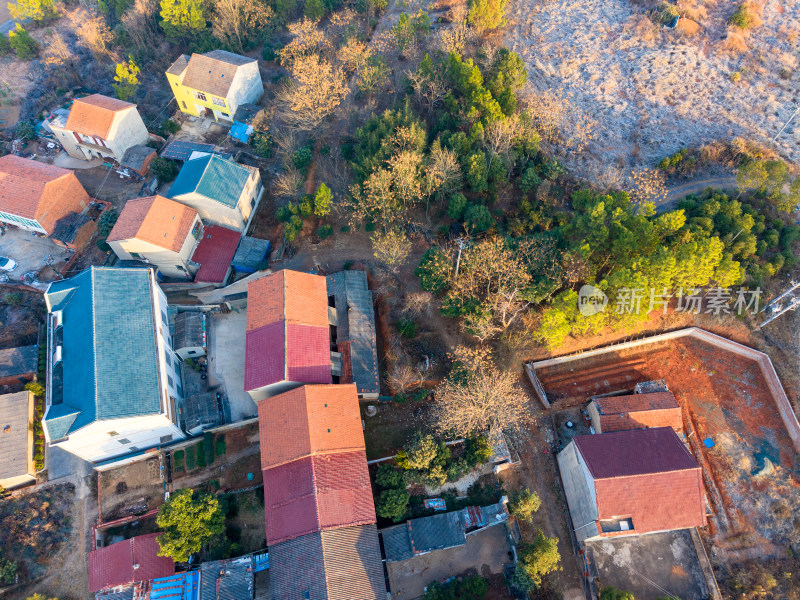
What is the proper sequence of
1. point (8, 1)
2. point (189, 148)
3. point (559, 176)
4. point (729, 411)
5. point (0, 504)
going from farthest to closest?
point (8, 1) < point (189, 148) < point (559, 176) < point (729, 411) < point (0, 504)

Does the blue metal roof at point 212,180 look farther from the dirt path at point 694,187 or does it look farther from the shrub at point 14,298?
the dirt path at point 694,187

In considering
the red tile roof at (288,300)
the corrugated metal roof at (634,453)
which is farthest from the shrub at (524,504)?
the red tile roof at (288,300)

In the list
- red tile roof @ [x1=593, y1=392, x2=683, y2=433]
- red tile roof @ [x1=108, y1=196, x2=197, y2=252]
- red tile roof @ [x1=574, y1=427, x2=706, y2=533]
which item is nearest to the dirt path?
red tile roof @ [x1=593, y1=392, x2=683, y2=433]

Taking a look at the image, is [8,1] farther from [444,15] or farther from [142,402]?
[142,402]

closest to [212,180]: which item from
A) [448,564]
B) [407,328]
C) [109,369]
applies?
[109,369]

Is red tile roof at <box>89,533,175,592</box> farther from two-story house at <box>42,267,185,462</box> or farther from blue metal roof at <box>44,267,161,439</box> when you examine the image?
blue metal roof at <box>44,267,161,439</box>

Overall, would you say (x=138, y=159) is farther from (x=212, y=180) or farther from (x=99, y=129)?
(x=212, y=180)


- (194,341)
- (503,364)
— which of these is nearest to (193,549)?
(194,341)
